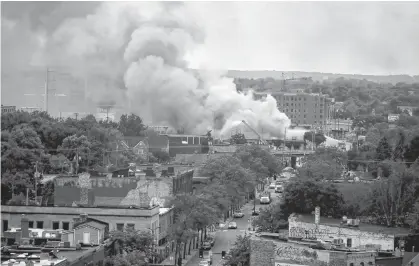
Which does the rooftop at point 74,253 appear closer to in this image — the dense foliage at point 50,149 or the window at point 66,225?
the window at point 66,225

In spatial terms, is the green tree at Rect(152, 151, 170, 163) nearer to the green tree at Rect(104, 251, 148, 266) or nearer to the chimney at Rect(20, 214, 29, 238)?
the chimney at Rect(20, 214, 29, 238)

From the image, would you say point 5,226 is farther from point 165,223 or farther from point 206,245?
point 206,245

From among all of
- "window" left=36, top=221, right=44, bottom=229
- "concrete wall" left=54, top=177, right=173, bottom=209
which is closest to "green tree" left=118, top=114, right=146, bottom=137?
"concrete wall" left=54, top=177, right=173, bottom=209

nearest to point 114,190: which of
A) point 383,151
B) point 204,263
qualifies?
point 204,263

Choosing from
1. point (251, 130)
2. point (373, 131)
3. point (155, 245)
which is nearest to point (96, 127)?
point (251, 130)

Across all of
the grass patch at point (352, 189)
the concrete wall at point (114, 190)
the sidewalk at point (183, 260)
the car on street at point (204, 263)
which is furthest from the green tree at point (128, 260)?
the grass patch at point (352, 189)
